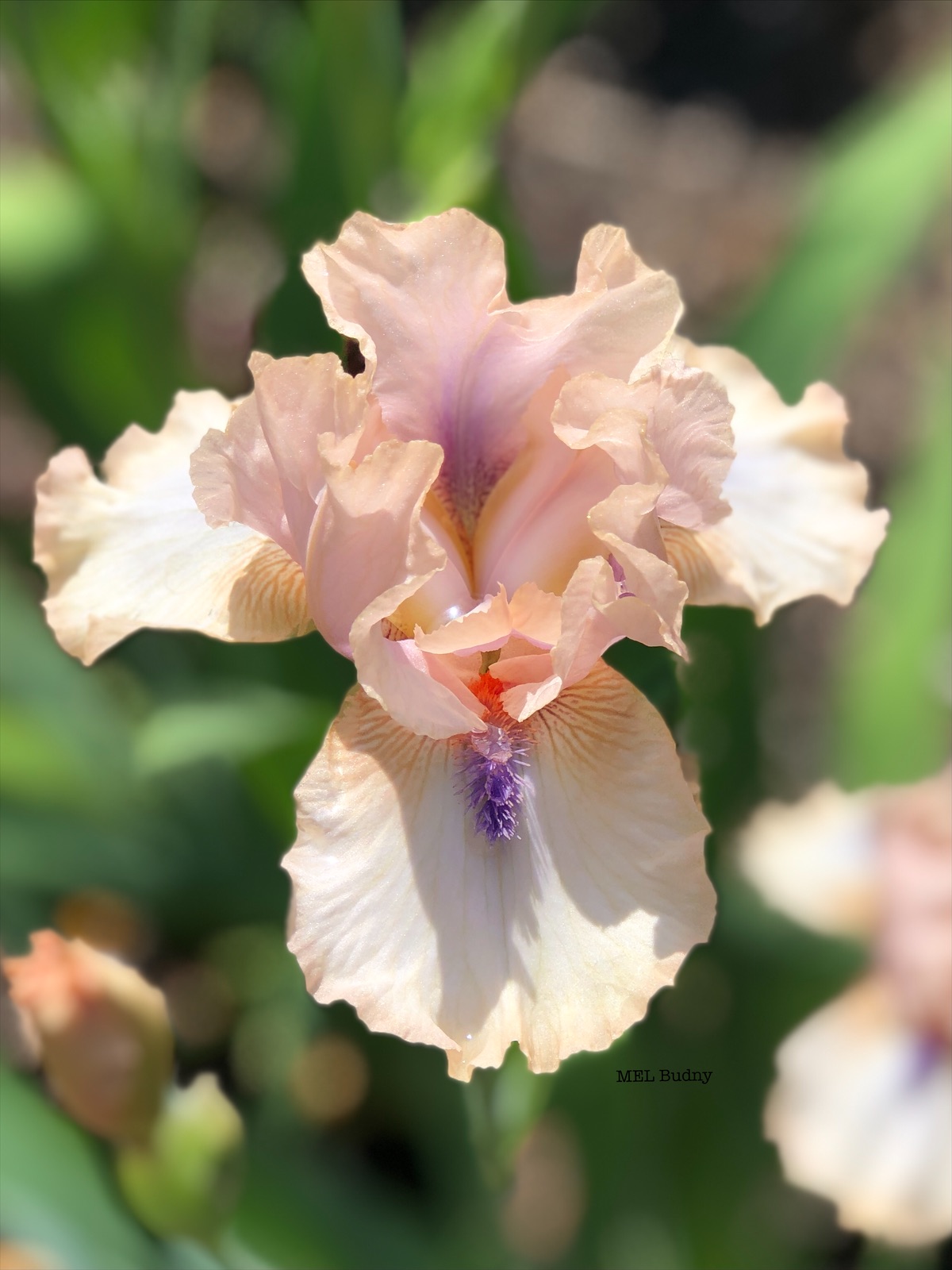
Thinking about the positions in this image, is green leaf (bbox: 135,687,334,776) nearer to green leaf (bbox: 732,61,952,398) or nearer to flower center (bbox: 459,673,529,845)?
flower center (bbox: 459,673,529,845)

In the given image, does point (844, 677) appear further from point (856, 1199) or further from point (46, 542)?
point (46, 542)

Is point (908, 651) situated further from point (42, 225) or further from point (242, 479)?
point (42, 225)

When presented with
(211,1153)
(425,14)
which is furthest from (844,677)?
(425,14)

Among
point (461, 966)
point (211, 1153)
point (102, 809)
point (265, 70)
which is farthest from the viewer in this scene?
point (265, 70)

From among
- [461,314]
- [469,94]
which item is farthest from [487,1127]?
[469,94]

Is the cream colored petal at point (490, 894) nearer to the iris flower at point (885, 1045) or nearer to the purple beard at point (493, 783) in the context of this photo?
the purple beard at point (493, 783)

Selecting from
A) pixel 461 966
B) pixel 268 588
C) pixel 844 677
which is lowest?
pixel 844 677
